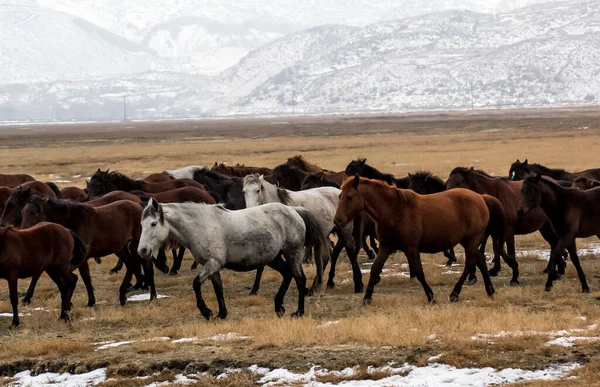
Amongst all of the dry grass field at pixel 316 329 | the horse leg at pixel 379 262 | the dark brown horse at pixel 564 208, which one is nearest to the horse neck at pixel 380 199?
the horse leg at pixel 379 262

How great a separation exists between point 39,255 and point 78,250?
83 cm

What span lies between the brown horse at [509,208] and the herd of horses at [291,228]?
0.02m

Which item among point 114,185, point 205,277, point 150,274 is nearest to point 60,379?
point 205,277

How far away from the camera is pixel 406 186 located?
1936cm

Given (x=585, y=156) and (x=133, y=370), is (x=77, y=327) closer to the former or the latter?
(x=133, y=370)

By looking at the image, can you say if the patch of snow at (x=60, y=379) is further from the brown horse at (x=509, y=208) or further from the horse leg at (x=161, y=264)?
the brown horse at (x=509, y=208)

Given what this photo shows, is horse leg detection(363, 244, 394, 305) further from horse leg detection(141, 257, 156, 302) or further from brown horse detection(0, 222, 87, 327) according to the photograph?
brown horse detection(0, 222, 87, 327)

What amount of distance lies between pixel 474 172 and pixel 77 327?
25.1 ft

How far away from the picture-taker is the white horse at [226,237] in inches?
463

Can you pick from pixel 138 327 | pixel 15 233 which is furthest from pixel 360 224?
pixel 15 233

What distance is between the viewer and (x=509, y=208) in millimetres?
15383

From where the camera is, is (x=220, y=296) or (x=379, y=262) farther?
(x=379, y=262)

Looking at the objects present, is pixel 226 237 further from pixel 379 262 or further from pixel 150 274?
pixel 150 274

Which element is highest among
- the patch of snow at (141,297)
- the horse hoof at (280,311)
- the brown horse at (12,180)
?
the brown horse at (12,180)
